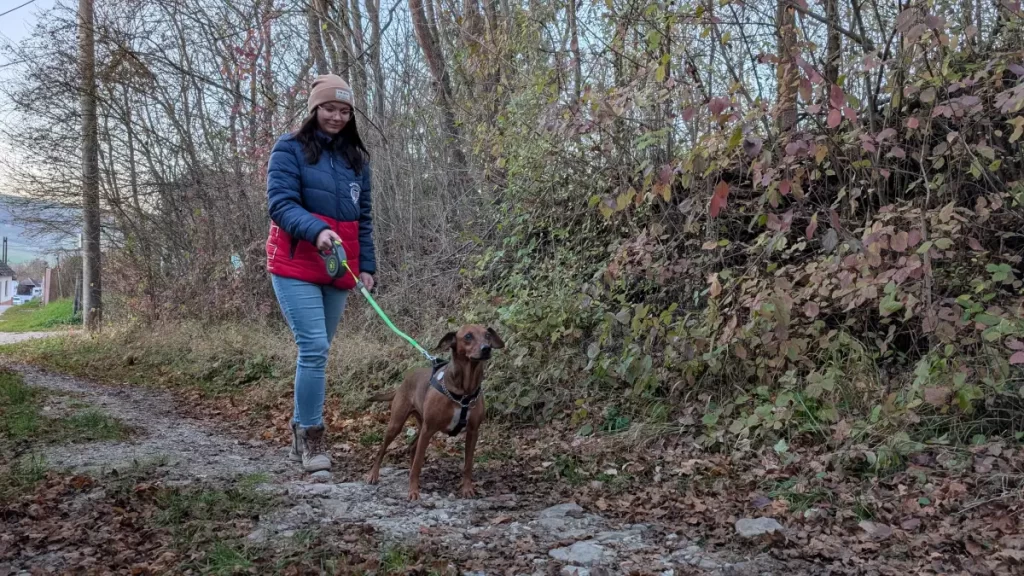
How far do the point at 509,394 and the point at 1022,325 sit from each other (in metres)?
3.64

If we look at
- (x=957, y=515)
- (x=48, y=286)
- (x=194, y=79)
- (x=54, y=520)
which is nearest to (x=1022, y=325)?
(x=957, y=515)

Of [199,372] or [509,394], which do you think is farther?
[199,372]

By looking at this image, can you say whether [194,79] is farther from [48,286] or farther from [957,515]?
[48,286]

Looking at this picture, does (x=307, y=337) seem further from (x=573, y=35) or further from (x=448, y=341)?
(x=573, y=35)

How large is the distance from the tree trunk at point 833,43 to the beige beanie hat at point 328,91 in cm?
320

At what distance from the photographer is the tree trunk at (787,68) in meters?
4.02

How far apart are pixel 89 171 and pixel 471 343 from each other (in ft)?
44.3

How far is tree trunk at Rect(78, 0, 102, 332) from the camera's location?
521 inches

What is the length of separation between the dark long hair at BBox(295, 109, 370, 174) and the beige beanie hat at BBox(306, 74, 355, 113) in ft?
0.31

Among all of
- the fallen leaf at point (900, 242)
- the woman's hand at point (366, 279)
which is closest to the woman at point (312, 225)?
the woman's hand at point (366, 279)

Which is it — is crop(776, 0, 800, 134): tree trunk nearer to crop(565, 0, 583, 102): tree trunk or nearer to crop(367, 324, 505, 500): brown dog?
crop(565, 0, 583, 102): tree trunk

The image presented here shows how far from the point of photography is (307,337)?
431 centimetres

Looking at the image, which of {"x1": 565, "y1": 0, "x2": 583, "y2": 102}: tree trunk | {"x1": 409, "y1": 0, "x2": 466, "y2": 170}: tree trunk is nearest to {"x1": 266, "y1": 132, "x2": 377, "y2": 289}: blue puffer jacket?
{"x1": 565, "y1": 0, "x2": 583, "y2": 102}: tree trunk

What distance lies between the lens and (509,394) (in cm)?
595
